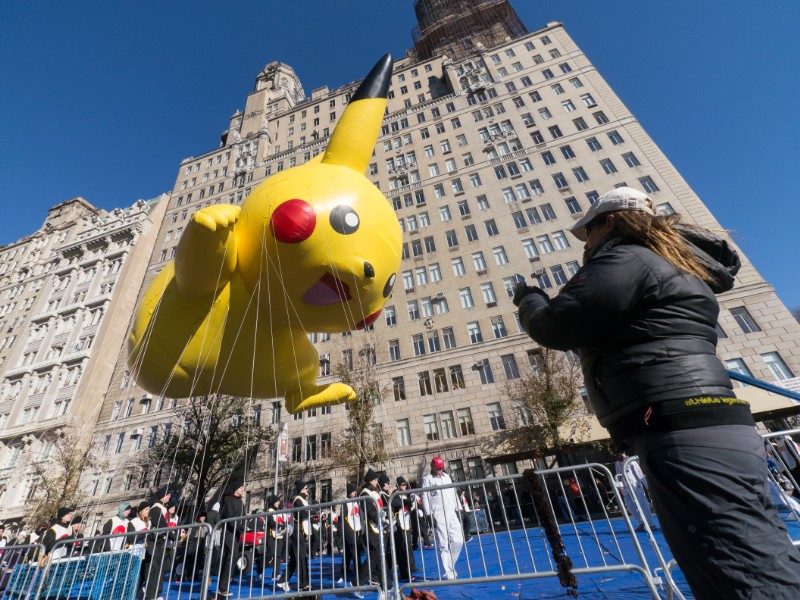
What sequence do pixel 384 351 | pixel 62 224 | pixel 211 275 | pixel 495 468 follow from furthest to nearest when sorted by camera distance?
pixel 62 224
pixel 384 351
pixel 495 468
pixel 211 275

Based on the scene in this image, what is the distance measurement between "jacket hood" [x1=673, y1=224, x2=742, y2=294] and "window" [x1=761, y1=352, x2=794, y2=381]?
2454 cm

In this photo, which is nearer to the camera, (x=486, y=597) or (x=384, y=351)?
(x=486, y=597)

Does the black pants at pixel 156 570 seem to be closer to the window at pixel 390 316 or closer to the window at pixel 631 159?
the window at pixel 390 316

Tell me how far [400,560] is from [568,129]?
1367 inches

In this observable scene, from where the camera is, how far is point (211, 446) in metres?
22.1

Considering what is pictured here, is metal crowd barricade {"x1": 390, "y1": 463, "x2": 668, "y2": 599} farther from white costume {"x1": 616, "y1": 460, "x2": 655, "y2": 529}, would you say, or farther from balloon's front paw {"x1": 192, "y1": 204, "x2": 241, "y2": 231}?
balloon's front paw {"x1": 192, "y1": 204, "x2": 241, "y2": 231}

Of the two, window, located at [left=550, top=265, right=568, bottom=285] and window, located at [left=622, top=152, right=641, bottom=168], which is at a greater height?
window, located at [left=622, top=152, right=641, bottom=168]

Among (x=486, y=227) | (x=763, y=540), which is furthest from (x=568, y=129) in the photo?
(x=763, y=540)

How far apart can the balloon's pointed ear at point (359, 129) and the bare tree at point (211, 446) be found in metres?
20.4

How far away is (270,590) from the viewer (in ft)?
24.1

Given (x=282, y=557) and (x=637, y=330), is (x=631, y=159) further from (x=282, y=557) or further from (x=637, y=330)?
(x=637, y=330)

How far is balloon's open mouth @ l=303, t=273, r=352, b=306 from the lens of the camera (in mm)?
3680

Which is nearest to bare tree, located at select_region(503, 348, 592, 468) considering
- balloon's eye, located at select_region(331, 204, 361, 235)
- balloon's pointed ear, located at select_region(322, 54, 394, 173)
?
balloon's pointed ear, located at select_region(322, 54, 394, 173)

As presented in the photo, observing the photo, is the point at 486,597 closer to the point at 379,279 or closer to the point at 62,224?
the point at 379,279
